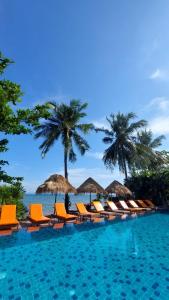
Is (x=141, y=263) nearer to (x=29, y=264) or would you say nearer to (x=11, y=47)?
(x=29, y=264)

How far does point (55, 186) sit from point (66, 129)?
21.4 ft

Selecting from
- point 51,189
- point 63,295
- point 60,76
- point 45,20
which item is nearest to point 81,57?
point 60,76

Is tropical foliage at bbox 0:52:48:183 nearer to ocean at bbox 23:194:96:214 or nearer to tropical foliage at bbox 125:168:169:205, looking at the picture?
ocean at bbox 23:194:96:214

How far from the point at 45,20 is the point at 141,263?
11.8m

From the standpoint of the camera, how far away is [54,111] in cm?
2083

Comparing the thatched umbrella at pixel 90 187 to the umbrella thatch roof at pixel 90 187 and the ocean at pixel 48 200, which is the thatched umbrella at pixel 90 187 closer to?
the umbrella thatch roof at pixel 90 187

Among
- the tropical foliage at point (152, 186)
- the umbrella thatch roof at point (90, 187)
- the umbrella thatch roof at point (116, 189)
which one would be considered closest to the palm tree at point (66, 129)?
the umbrella thatch roof at point (90, 187)

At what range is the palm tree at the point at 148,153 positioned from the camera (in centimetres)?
2609

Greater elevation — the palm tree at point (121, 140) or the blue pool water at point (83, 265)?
the palm tree at point (121, 140)

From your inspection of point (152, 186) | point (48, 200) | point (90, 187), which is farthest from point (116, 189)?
point (48, 200)

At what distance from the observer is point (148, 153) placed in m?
Result: 26.4

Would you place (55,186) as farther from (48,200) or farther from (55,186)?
(48,200)

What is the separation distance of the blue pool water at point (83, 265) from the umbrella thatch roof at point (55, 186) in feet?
15.1

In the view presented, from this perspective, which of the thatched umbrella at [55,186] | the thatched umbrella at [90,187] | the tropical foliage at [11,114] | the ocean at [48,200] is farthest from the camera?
the ocean at [48,200]
